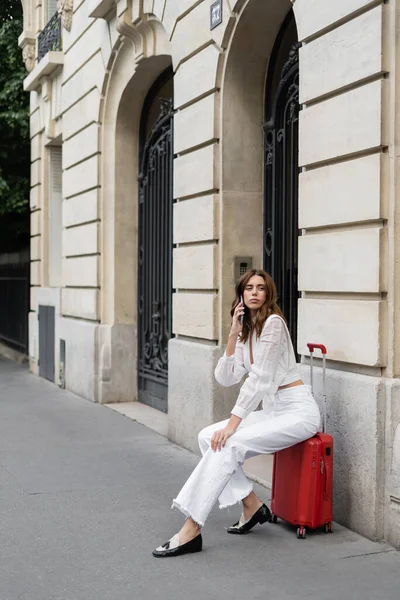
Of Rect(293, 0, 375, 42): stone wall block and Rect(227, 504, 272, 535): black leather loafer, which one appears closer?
Rect(227, 504, 272, 535): black leather loafer

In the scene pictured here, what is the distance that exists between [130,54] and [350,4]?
5395 mm

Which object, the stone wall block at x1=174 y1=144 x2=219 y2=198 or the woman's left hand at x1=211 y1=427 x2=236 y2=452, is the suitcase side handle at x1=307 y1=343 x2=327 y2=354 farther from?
the stone wall block at x1=174 y1=144 x2=219 y2=198

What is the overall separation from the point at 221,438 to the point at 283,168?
3317 mm

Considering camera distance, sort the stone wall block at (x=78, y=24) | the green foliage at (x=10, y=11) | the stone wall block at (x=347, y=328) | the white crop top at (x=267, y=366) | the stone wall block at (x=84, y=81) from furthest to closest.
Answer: the green foliage at (x=10, y=11)
the stone wall block at (x=78, y=24)
the stone wall block at (x=84, y=81)
the stone wall block at (x=347, y=328)
the white crop top at (x=267, y=366)

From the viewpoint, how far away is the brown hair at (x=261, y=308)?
5293 millimetres

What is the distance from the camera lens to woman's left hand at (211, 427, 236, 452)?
509 centimetres

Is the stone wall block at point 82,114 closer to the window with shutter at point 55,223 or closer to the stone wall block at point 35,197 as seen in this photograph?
the window with shutter at point 55,223

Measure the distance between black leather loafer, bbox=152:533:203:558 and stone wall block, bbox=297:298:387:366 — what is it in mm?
1509

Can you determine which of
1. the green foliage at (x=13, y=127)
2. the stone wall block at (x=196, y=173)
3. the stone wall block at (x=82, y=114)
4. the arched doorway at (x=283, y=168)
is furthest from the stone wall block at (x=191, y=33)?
the green foliage at (x=13, y=127)

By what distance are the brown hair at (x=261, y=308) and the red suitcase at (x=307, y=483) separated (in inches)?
30.4

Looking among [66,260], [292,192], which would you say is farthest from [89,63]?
[292,192]

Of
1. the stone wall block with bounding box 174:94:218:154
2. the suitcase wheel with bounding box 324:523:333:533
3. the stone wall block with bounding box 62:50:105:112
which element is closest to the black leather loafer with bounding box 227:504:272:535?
the suitcase wheel with bounding box 324:523:333:533

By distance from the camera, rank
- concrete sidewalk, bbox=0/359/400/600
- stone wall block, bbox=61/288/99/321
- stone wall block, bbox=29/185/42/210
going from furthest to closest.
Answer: stone wall block, bbox=29/185/42/210, stone wall block, bbox=61/288/99/321, concrete sidewalk, bbox=0/359/400/600

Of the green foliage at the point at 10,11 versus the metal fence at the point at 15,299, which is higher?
the green foliage at the point at 10,11
